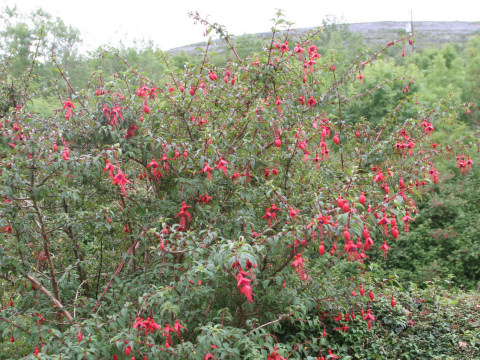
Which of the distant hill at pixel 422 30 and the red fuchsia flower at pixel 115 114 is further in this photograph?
the distant hill at pixel 422 30

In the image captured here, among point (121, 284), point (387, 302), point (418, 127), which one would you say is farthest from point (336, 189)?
point (387, 302)

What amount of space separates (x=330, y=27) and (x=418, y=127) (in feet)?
92.5

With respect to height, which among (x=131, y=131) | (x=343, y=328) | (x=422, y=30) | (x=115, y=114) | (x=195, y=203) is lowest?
(x=343, y=328)

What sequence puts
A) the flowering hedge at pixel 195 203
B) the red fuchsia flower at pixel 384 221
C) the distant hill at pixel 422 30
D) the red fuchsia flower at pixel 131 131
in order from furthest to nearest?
the distant hill at pixel 422 30 < the red fuchsia flower at pixel 131 131 < the flowering hedge at pixel 195 203 < the red fuchsia flower at pixel 384 221

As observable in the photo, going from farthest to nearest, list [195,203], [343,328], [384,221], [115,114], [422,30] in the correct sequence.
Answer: [422,30] → [343,328] → [195,203] → [115,114] → [384,221]

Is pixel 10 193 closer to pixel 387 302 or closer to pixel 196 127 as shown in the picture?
pixel 196 127

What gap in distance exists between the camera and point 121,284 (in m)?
2.65

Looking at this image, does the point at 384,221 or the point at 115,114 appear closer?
the point at 384,221

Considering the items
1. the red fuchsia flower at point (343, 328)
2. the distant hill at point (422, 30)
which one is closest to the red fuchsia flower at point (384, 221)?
the red fuchsia flower at point (343, 328)

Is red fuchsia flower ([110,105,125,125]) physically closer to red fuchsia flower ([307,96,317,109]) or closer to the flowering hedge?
the flowering hedge

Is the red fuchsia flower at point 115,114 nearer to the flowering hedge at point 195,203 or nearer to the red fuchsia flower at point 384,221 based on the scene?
the flowering hedge at point 195,203

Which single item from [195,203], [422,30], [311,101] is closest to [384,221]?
[311,101]

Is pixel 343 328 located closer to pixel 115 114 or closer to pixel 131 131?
pixel 131 131

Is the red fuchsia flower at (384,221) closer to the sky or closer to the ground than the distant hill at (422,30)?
closer to the ground
